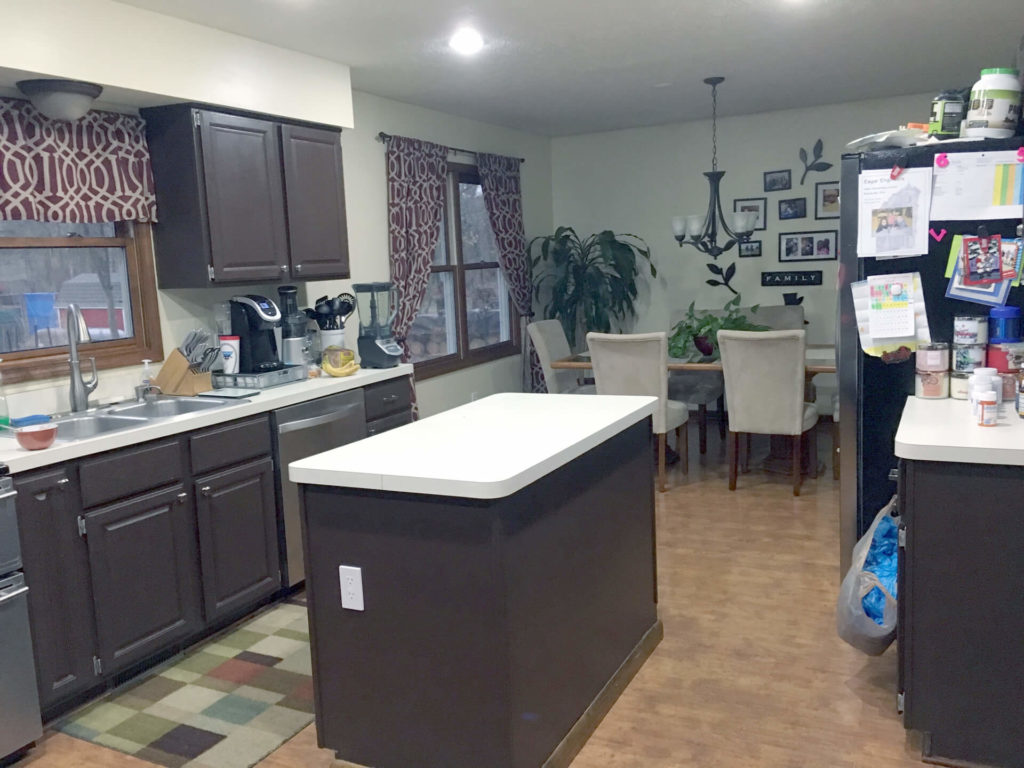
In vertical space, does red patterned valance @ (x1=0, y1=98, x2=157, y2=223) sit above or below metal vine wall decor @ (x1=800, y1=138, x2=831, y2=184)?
below

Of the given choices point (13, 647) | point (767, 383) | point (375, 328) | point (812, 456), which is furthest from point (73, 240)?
point (812, 456)

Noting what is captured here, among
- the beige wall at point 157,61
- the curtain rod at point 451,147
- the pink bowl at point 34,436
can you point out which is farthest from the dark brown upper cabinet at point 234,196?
the pink bowl at point 34,436

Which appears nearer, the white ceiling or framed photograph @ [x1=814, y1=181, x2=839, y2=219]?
the white ceiling

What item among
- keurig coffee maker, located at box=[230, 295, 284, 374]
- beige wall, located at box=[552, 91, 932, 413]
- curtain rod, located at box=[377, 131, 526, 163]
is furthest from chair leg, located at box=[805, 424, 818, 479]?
keurig coffee maker, located at box=[230, 295, 284, 374]

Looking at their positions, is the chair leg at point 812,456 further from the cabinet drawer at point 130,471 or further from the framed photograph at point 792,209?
the cabinet drawer at point 130,471

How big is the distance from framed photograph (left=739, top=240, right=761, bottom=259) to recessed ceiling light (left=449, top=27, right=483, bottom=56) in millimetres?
3299

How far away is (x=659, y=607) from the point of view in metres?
3.42

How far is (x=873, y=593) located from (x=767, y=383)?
229 cm

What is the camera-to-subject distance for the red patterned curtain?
20.8 feet

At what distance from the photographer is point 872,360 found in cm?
277

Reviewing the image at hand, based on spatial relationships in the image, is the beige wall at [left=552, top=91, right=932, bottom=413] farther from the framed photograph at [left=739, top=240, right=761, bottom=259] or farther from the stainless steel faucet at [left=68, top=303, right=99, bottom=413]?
the stainless steel faucet at [left=68, top=303, right=99, bottom=413]

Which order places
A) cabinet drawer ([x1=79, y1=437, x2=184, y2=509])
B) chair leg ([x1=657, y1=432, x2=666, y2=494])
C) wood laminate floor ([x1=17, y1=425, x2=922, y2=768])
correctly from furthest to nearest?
1. chair leg ([x1=657, y1=432, x2=666, y2=494])
2. cabinet drawer ([x1=79, y1=437, x2=184, y2=509])
3. wood laminate floor ([x1=17, y1=425, x2=922, y2=768])

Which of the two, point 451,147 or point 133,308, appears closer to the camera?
point 133,308

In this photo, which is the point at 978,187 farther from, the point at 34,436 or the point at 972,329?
the point at 34,436
